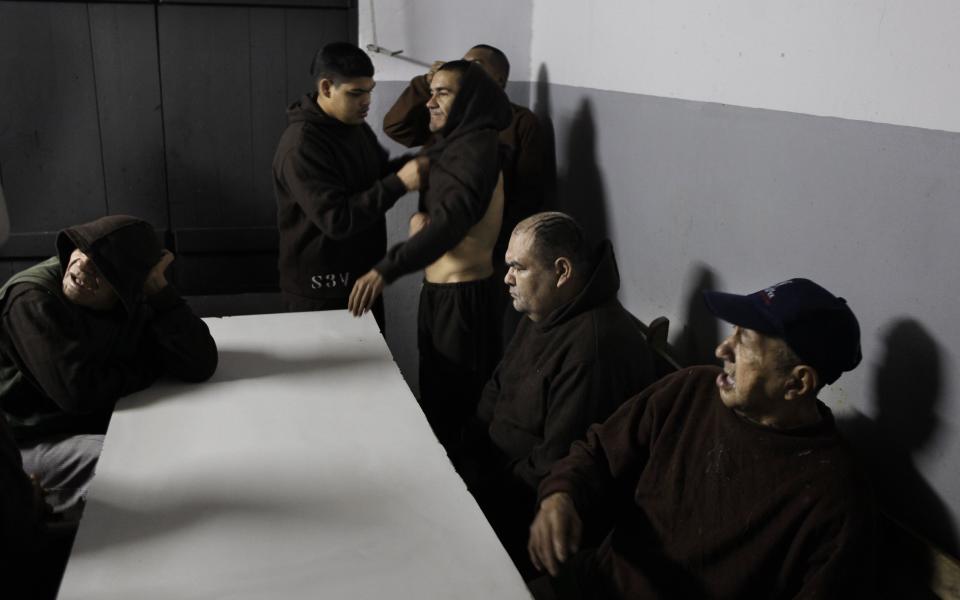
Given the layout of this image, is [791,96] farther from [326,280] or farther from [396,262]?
[326,280]

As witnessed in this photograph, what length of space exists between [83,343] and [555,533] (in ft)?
4.37

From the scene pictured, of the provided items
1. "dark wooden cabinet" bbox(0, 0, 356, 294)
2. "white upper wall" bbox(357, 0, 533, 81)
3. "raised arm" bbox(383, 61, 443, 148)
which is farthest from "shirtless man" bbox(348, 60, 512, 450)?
"dark wooden cabinet" bbox(0, 0, 356, 294)

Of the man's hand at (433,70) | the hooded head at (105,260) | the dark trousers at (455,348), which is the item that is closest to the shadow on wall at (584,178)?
the dark trousers at (455,348)

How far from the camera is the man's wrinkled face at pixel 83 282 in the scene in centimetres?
217

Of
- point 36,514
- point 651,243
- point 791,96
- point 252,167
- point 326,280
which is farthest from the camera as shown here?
point 252,167

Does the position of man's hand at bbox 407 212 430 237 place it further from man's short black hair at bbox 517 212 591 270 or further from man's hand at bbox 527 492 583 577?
man's hand at bbox 527 492 583 577

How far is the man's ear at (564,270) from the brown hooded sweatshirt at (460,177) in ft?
2.61

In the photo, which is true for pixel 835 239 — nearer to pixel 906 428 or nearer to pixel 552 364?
pixel 906 428

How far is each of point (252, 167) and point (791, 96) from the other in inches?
113

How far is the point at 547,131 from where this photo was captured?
12.4ft

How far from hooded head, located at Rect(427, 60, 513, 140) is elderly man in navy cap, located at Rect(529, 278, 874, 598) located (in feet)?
4.83

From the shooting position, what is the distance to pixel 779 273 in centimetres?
208

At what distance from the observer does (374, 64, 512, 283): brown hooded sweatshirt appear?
2.95 m

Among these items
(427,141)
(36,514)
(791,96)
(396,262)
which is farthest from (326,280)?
(791,96)
